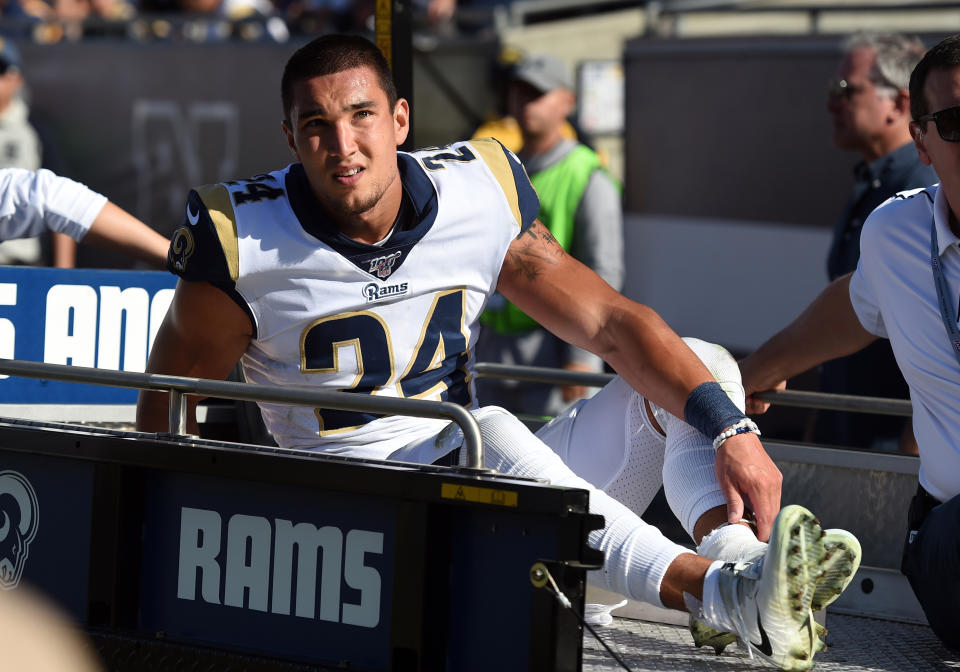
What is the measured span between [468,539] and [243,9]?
9.25 meters

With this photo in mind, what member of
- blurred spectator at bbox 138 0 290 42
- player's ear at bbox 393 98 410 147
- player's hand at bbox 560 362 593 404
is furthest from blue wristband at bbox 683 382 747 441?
blurred spectator at bbox 138 0 290 42

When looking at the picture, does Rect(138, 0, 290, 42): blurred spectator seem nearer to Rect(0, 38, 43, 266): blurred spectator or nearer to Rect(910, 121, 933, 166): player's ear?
Rect(0, 38, 43, 266): blurred spectator

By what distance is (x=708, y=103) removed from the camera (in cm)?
773

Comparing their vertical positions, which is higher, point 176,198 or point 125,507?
point 176,198

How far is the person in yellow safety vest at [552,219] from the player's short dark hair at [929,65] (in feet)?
9.70

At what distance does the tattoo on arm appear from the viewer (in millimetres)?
3768

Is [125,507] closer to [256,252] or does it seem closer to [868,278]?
[256,252]

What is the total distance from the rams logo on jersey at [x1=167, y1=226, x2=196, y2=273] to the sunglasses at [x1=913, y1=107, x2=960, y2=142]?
178 centimetres

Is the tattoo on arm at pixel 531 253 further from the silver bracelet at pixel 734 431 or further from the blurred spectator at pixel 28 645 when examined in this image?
the blurred spectator at pixel 28 645

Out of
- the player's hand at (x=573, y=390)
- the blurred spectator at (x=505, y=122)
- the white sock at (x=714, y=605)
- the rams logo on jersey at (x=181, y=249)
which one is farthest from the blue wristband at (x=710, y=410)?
the blurred spectator at (x=505, y=122)

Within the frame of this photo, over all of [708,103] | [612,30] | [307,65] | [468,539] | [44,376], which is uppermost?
[612,30]

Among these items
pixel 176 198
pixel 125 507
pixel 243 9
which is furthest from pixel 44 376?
pixel 243 9

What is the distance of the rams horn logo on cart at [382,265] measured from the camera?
3463 millimetres

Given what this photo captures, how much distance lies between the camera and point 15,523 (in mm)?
3191
